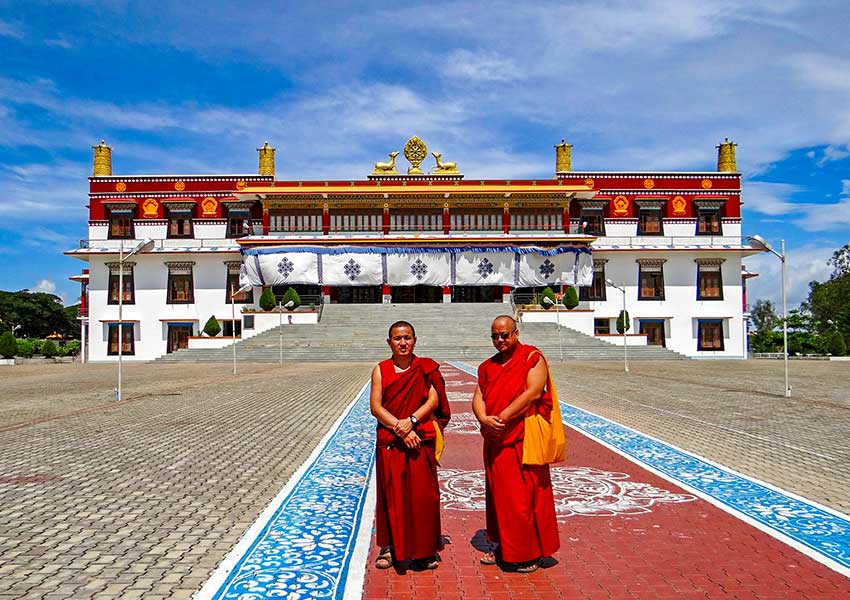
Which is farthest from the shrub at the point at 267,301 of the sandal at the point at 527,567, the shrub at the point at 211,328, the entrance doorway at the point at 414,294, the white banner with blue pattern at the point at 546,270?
the sandal at the point at 527,567

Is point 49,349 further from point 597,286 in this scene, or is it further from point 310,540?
point 310,540

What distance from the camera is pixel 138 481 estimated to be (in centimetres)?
721

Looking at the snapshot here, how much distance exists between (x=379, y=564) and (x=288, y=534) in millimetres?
1015

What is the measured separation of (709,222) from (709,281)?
12.5ft

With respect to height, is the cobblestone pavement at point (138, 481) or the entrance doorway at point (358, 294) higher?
the entrance doorway at point (358, 294)

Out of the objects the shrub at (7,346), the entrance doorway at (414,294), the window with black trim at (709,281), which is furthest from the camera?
the entrance doorway at (414,294)

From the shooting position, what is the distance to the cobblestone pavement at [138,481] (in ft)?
15.1

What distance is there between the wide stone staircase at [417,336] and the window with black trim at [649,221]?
10.8 meters

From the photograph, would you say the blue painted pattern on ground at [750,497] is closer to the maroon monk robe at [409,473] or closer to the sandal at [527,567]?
the sandal at [527,567]

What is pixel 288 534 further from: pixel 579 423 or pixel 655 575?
pixel 579 423

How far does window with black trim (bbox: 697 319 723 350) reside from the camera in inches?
1591

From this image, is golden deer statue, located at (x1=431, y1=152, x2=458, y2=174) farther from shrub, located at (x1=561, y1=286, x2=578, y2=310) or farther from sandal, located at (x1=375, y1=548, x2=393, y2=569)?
sandal, located at (x1=375, y1=548, x2=393, y2=569)

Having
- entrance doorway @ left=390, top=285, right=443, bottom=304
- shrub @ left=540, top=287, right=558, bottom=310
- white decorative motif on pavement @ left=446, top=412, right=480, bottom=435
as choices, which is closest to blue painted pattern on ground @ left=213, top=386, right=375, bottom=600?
white decorative motif on pavement @ left=446, top=412, right=480, bottom=435

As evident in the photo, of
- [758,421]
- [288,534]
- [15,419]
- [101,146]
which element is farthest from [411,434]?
[101,146]
